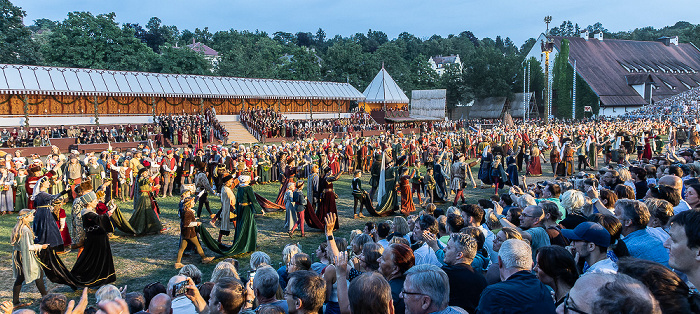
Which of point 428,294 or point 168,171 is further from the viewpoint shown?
point 168,171

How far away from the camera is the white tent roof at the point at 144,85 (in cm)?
2870

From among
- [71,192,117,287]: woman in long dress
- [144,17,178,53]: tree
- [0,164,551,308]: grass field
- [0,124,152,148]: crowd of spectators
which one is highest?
[144,17,178,53]: tree

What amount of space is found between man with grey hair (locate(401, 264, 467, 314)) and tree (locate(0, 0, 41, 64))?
50.2 m

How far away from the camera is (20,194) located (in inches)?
510

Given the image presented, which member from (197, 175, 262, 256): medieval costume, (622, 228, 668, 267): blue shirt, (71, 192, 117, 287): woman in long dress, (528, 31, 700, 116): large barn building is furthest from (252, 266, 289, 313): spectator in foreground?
(528, 31, 700, 116): large barn building

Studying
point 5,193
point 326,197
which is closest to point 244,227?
point 326,197

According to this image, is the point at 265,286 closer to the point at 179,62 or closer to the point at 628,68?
the point at 179,62

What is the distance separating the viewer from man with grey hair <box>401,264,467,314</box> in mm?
2955

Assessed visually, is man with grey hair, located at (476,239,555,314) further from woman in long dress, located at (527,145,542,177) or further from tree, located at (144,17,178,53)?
tree, located at (144,17,178,53)

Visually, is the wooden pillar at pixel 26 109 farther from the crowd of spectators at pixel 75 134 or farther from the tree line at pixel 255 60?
the tree line at pixel 255 60

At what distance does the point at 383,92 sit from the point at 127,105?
940 inches

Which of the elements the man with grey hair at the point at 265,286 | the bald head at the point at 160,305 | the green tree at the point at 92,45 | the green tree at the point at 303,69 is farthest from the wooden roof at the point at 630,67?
the bald head at the point at 160,305

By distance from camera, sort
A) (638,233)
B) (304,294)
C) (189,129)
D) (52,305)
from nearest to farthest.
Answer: (304,294), (52,305), (638,233), (189,129)

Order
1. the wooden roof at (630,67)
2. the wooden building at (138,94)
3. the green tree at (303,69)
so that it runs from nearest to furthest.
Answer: the wooden building at (138,94) → the green tree at (303,69) → the wooden roof at (630,67)
